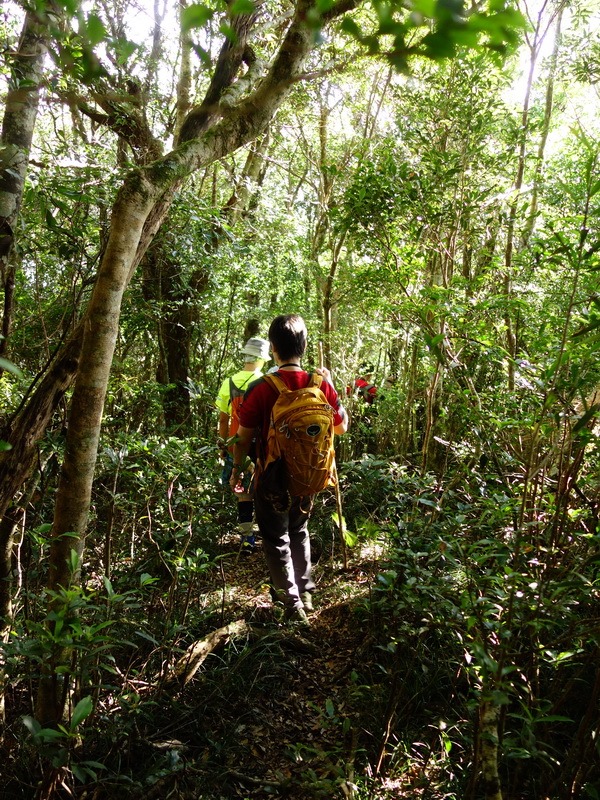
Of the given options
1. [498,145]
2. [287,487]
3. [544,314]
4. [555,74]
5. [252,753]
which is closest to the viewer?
[252,753]

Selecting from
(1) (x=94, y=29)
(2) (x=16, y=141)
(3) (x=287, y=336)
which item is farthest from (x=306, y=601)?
(2) (x=16, y=141)

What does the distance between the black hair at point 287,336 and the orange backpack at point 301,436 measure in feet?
0.66

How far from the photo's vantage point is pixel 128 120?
5840mm

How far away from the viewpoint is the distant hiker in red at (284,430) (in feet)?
10.3

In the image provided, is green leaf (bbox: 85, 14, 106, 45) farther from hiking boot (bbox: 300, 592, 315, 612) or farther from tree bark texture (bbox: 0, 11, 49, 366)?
hiking boot (bbox: 300, 592, 315, 612)

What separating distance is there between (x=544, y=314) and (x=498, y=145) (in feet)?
7.10

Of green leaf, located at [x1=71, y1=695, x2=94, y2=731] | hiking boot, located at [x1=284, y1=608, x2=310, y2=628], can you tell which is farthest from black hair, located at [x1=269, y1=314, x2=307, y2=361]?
green leaf, located at [x1=71, y1=695, x2=94, y2=731]

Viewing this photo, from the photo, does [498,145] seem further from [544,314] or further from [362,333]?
[362,333]

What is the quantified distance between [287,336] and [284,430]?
64 centimetres

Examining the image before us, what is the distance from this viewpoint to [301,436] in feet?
10.2

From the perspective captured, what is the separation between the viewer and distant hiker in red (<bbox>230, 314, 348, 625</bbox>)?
3154 millimetres

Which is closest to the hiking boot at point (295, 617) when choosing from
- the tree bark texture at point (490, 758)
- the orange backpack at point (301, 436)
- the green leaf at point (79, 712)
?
the orange backpack at point (301, 436)

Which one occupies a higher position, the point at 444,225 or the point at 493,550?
the point at 444,225

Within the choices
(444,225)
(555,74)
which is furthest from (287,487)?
(555,74)
